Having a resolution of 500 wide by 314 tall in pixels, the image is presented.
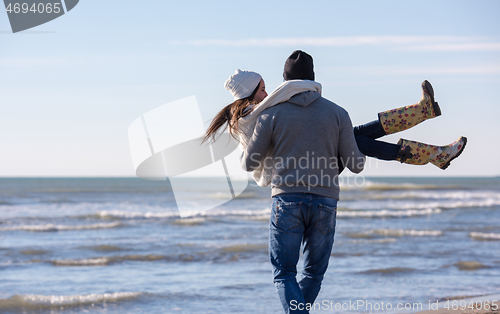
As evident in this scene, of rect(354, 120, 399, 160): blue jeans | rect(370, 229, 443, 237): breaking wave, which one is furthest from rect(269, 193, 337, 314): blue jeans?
rect(370, 229, 443, 237): breaking wave

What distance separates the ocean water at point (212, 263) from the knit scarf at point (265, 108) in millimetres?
Result: 2342

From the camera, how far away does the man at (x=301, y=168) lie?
216 cm

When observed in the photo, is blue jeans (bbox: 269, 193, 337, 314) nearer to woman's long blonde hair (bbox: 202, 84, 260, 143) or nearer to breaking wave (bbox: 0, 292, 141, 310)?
woman's long blonde hair (bbox: 202, 84, 260, 143)

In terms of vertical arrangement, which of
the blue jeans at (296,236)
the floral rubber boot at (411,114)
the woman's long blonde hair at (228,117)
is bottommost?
the blue jeans at (296,236)

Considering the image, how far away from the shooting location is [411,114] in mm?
2754

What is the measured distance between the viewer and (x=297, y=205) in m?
2.16

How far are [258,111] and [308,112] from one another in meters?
0.26

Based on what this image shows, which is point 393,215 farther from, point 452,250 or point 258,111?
point 258,111

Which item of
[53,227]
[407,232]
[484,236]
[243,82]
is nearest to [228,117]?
[243,82]

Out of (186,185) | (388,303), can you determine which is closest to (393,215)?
(388,303)

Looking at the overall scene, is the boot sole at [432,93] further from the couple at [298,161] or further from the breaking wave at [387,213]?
the breaking wave at [387,213]

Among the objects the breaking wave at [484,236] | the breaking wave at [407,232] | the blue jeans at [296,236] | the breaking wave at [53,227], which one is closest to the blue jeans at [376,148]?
the blue jeans at [296,236]

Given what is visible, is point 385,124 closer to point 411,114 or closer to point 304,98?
point 411,114

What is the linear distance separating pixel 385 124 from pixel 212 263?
4.60 metres
